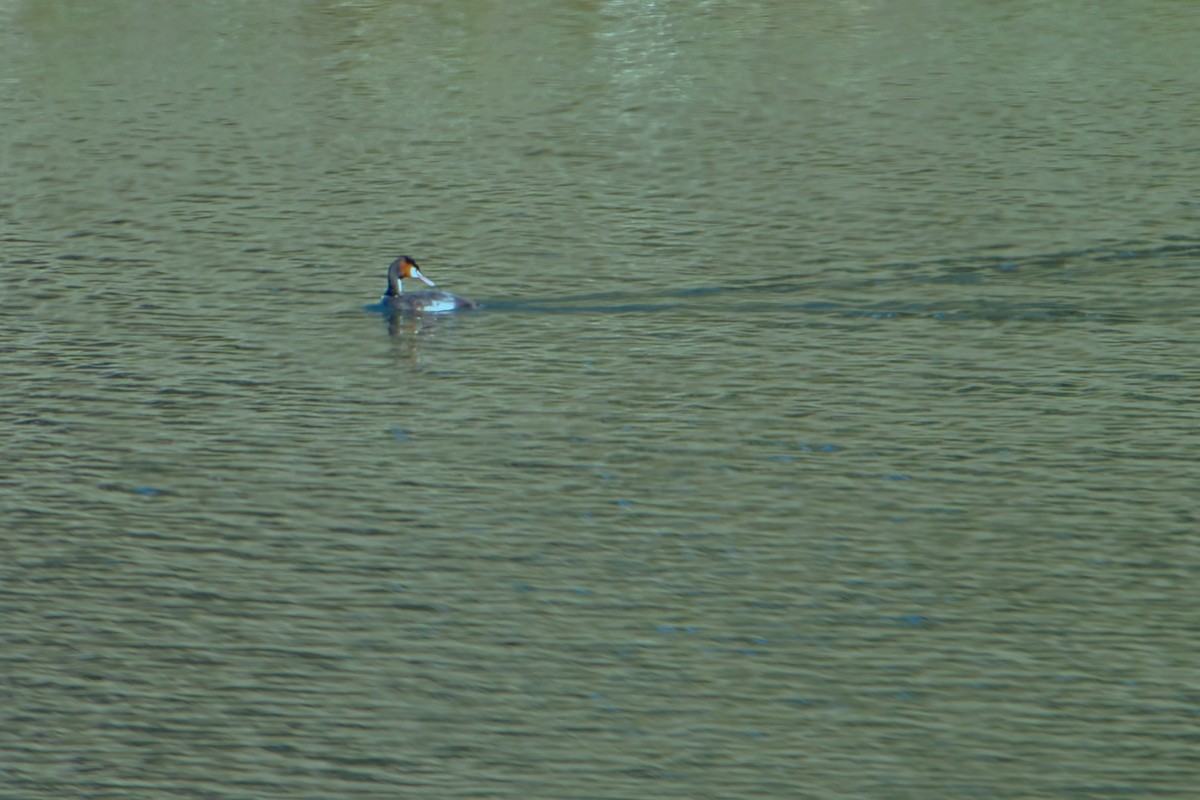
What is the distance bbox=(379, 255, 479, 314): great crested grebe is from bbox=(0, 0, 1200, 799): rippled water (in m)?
0.20

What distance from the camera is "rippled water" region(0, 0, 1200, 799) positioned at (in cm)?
1233

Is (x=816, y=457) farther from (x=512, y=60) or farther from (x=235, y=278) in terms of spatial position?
(x=512, y=60)

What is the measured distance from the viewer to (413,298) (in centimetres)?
2138

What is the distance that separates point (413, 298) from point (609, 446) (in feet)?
15.8

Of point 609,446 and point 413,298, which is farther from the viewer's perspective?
point 413,298

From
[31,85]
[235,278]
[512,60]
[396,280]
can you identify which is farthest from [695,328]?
[31,85]

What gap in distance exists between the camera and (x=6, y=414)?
61.5ft

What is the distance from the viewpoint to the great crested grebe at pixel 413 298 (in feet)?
69.9

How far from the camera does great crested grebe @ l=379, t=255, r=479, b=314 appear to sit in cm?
2131

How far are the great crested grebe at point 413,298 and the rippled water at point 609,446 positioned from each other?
202mm

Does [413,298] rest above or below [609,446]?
above

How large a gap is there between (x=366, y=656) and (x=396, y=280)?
29.6 feet

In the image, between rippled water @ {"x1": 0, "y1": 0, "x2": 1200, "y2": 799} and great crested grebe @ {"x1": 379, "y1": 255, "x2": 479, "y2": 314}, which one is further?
great crested grebe @ {"x1": 379, "y1": 255, "x2": 479, "y2": 314}

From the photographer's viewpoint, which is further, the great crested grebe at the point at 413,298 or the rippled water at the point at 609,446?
the great crested grebe at the point at 413,298
